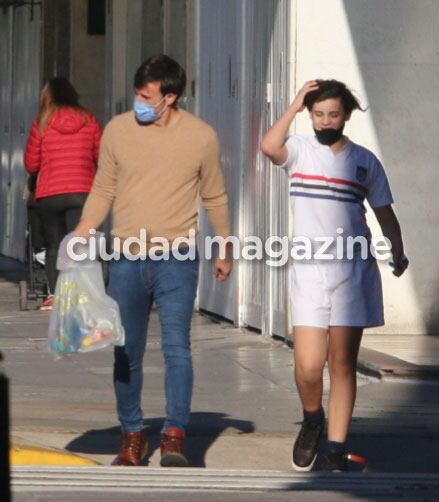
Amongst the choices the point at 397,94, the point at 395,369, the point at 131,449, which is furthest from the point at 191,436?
the point at 397,94

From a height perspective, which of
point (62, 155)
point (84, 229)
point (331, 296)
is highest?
point (62, 155)

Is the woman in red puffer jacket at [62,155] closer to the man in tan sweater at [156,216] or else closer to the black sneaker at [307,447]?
the man in tan sweater at [156,216]

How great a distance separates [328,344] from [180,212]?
0.86 metres

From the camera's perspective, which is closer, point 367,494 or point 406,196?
point 367,494

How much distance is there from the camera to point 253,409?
9.18 m

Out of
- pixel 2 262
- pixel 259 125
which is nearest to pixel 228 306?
pixel 259 125

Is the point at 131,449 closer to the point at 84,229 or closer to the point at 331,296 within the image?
the point at 84,229

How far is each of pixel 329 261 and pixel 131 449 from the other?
118 cm

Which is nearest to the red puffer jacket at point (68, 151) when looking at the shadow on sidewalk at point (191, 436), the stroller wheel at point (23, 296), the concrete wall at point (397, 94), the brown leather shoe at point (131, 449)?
the stroller wheel at point (23, 296)

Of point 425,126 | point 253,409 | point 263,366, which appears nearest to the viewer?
point 253,409

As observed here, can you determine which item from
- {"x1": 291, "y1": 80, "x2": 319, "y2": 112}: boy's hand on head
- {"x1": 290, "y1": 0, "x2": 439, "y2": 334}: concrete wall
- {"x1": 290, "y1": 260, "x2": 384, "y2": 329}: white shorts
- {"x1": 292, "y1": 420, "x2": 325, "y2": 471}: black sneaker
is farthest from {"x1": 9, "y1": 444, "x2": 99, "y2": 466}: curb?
{"x1": 290, "y1": 0, "x2": 439, "y2": 334}: concrete wall

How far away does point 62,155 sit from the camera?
14227mm

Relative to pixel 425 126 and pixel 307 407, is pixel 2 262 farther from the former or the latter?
pixel 307 407

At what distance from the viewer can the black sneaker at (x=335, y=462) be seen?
23.2 ft
